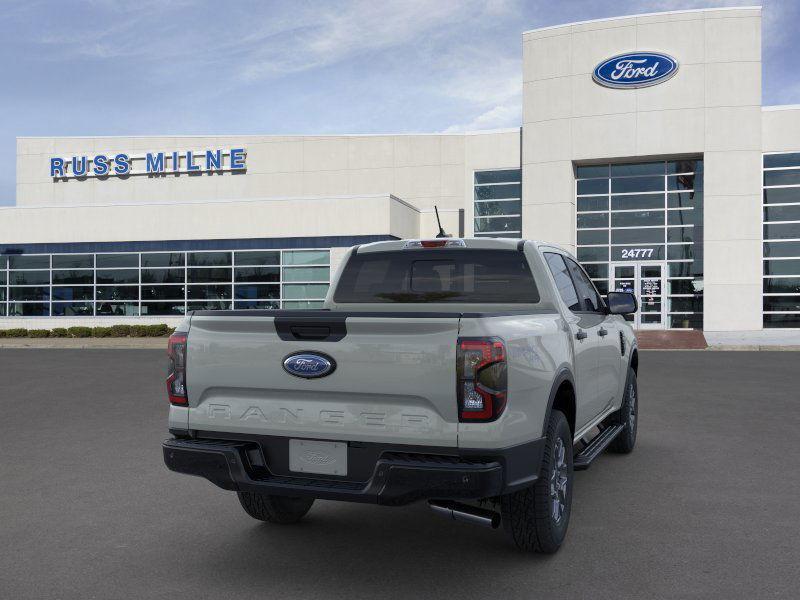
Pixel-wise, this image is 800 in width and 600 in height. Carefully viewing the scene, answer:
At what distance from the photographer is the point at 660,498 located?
19.3ft

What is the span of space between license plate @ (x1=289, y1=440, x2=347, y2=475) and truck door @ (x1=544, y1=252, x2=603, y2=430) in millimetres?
1766

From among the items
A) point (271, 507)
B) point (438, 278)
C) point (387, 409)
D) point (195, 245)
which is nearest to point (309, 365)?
point (387, 409)

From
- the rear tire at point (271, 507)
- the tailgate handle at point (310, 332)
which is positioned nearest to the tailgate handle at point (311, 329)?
the tailgate handle at point (310, 332)

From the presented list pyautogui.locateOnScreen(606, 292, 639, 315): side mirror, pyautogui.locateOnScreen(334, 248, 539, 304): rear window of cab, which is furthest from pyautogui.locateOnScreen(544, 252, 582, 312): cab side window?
pyautogui.locateOnScreen(606, 292, 639, 315): side mirror

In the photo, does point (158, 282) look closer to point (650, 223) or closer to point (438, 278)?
point (650, 223)

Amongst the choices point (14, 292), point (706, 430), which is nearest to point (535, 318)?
point (706, 430)

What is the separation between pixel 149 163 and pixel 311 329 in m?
37.8

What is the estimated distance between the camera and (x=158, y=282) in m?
34.3

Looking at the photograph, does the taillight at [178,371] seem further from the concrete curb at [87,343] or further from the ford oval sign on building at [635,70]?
the ford oval sign on building at [635,70]

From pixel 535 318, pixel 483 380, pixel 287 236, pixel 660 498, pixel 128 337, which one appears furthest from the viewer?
pixel 287 236

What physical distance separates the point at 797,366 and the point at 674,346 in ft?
22.8

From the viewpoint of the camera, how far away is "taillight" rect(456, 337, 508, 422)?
3797 mm

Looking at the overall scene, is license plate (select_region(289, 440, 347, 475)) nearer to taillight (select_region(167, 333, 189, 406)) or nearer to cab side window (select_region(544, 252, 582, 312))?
taillight (select_region(167, 333, 189, 406))

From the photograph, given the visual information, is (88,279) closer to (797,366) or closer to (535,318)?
(797,366)
